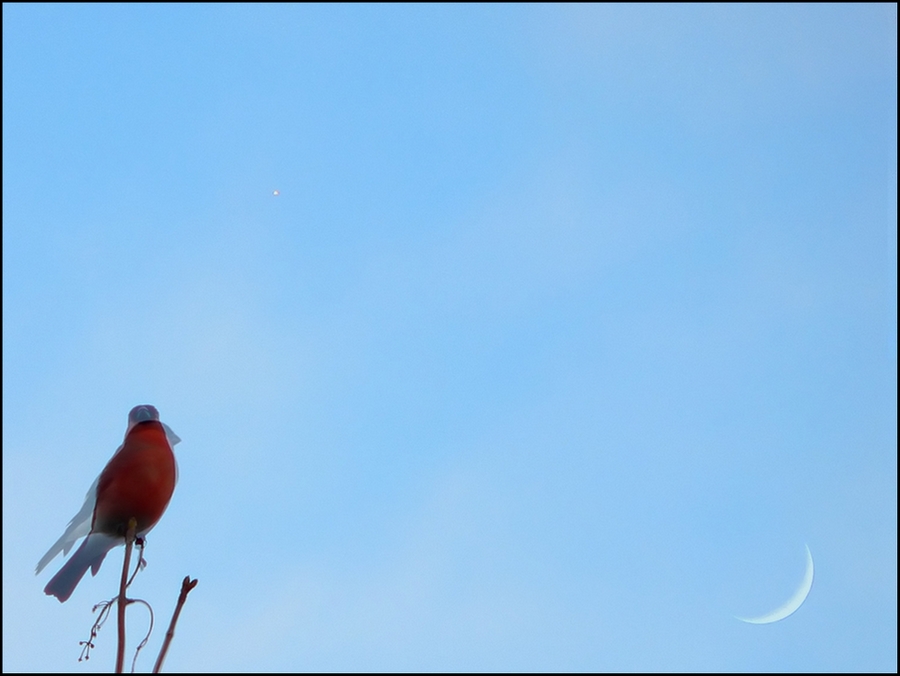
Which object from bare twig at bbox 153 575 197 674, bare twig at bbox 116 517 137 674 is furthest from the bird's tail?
bare twig at bbox 153 575 197 674

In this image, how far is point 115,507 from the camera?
2.41m

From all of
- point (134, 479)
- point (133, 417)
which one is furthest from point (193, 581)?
point (133, 417)

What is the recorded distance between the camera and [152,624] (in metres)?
2.18

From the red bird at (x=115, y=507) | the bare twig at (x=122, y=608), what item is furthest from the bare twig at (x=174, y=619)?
the red bird at (x=115, y=507)

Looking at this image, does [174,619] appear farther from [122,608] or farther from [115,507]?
[115,507]

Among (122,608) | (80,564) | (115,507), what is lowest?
(122,608)

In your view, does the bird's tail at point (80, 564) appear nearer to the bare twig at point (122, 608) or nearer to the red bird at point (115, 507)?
the red bird at point (115, 507)

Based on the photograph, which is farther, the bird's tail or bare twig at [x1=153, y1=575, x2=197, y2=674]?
the bird's tail

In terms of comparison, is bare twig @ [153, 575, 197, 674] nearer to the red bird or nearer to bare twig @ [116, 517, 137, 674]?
bare twig @ [116, 517, 137, 674]

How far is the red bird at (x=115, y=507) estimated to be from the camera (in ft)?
7.88

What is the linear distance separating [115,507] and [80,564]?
7.0 inches

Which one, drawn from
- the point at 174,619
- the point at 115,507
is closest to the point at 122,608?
the point at 174,619

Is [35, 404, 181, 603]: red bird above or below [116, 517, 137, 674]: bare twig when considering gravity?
above

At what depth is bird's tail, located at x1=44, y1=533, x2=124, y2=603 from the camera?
239 centimetres
